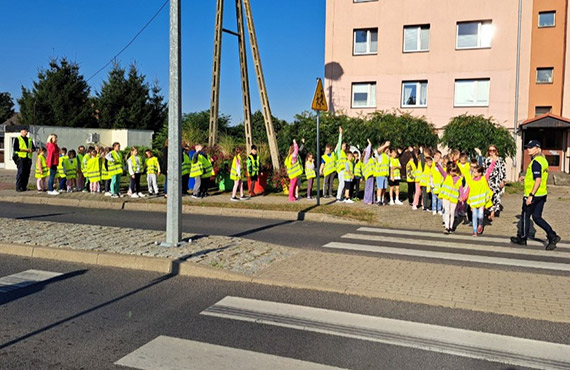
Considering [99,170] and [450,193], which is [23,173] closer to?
[99,170]

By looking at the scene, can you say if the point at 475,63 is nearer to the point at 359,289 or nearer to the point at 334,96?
the point at 334,96

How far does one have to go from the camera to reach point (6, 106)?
66875 millimetres

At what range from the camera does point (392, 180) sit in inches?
610

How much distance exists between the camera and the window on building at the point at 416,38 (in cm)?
2897

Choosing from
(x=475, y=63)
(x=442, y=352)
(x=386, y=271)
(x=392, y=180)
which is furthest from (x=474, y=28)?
(x=442, y=352)

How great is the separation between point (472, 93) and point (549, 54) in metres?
4.33

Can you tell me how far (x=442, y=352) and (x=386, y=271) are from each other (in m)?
2.65

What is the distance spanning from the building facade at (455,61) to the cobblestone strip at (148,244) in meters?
21.8

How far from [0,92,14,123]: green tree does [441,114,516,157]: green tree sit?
56087 millimetres

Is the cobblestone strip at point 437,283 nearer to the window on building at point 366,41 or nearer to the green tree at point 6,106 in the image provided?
the window on building at point 366,41

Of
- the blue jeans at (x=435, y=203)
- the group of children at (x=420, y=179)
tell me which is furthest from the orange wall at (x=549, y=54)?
the blue jeans at (x=435, y=203)

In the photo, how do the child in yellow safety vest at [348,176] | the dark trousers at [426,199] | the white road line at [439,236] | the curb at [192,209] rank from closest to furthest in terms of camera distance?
the white road line at [439,236]
the curb at [192,209]
the dark trousers at [426,199]
the child in yellow safety vest at [348,176]

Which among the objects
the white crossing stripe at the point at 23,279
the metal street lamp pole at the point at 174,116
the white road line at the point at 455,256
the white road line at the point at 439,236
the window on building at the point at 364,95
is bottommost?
the white crossing stripe at the point at 23,279

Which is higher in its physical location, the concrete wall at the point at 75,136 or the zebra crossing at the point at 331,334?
the concrete wall at the point at 75,136
